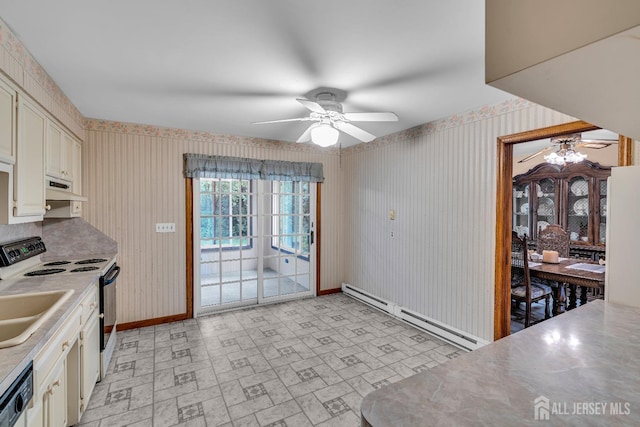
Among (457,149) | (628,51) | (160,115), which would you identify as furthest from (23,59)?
(457,149)

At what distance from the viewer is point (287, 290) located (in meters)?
4.71

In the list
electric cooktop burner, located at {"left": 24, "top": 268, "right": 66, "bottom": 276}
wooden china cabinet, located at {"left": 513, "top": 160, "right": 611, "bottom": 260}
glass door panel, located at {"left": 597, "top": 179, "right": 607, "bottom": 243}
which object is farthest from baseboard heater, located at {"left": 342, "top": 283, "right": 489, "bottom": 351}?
electric cooktop burner, located at {"left": 24, "top": 268, "right": 66, "bottom": 276}

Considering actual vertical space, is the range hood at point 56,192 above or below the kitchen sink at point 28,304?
above

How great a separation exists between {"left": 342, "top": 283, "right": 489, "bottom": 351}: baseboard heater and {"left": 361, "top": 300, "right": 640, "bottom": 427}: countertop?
2.08m

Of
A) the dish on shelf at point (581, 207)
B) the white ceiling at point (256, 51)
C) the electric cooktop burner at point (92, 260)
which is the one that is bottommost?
the electric cooktop burner at point (92, 260)

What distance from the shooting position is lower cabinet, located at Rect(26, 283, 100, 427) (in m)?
1.33

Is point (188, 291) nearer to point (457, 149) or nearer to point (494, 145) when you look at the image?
point (457, 149)

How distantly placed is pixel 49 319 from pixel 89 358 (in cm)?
85

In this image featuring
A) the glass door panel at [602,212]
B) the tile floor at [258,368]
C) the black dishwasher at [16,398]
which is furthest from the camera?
the glass door panel at [602,212]

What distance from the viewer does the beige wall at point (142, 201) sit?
334cm

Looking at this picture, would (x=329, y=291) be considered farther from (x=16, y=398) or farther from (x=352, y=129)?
(x=16, y=398)

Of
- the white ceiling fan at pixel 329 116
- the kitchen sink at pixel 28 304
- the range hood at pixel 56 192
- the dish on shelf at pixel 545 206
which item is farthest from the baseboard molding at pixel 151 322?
the dish on shelf at pixel 545 206

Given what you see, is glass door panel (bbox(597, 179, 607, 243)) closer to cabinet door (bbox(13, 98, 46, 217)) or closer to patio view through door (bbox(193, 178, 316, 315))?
patio view through door (bbox(193, 178, 316, 315))

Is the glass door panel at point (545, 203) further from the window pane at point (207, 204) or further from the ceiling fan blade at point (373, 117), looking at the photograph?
the window pane at point (207, 204)
